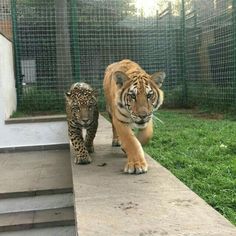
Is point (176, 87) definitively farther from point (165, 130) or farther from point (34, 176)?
point (34, 176)

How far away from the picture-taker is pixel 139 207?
290cm

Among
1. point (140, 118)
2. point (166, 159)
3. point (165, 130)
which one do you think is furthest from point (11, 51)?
point (140, 118)

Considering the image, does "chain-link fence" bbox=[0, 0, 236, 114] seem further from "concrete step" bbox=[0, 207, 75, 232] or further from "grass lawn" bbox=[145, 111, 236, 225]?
"concrete step" bbox=[0, 207, 75, 232]

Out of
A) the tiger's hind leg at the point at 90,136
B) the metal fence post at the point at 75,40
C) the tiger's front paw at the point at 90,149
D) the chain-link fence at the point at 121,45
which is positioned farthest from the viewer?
the metal fence post at the point at 75,40

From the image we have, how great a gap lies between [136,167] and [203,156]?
149cm

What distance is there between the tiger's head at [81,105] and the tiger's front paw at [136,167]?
0.81m

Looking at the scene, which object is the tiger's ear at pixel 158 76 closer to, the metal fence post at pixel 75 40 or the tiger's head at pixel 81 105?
the tiger's head at pixel 81 105

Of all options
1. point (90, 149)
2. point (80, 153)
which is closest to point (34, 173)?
point (90, 149)

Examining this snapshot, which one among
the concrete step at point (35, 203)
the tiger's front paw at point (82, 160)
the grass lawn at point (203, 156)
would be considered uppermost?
the tiger's front paw at point (82, 160)

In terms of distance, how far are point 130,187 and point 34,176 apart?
1.82m

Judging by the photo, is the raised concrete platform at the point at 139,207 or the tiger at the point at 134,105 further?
the tiger at the point at 134,105

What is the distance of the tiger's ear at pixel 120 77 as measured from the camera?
389cm

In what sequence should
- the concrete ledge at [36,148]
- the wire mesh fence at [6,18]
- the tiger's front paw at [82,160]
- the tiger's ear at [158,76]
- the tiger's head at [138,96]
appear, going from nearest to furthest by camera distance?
the tiger's head at [138,96] < the tiger's ear at [158,76] < the tiger's front paw at [82,160] < the concrete ledge at [36,148] < the wire mesh fence at [6,18]

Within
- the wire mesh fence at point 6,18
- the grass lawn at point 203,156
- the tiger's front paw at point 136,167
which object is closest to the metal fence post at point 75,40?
the wire mesh fence at point 6,18
